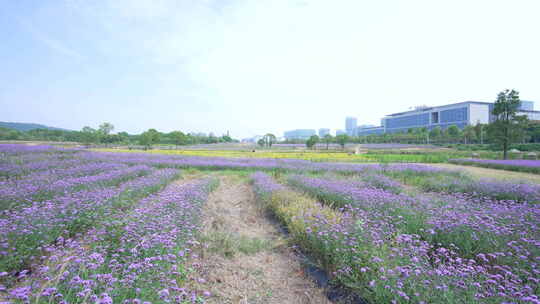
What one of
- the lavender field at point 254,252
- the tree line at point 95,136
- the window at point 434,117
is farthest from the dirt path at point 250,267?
the window at point 434,117

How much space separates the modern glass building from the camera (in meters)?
85.6

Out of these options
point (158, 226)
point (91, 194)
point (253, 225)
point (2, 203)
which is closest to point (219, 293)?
point (158, 226)

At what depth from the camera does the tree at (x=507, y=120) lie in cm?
2629

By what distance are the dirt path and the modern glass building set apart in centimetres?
9399

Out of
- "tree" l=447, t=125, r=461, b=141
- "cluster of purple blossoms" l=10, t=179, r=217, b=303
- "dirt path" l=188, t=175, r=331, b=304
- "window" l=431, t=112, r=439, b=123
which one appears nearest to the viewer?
"cluster of purple blossoms" l=10, t=179, r=217, b=303

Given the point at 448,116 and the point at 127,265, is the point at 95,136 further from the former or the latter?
the point at 448,116

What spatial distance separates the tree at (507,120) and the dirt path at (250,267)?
115 feet

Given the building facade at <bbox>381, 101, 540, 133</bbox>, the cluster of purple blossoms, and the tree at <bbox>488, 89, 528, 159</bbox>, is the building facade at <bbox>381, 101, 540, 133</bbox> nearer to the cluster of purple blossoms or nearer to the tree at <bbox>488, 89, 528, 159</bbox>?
the tree at <bbox>488, 89, 528, 159</bbox>

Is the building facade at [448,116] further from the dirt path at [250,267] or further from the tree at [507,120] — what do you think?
the dirt path at [250,267]

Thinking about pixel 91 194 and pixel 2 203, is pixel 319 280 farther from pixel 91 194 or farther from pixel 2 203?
pixel 2 203

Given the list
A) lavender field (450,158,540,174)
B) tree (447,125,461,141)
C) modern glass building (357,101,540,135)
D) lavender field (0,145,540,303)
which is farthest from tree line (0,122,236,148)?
modern glass building (357,101,540,135)

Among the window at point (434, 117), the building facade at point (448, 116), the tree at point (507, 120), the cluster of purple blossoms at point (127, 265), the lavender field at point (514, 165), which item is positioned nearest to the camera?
the cluster of purple blossoms at point (127, 265)

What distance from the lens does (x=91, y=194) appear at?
538cm

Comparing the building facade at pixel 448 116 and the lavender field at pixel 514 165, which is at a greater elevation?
the building facade at pixel 448 116
